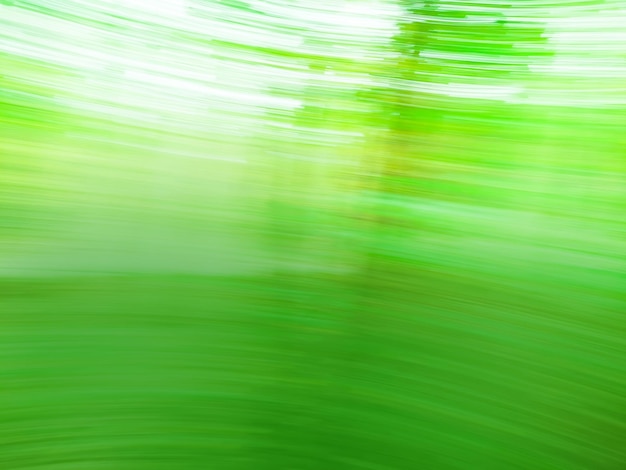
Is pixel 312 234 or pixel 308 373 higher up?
pixel 312 234

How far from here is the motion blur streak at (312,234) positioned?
0.89 meters

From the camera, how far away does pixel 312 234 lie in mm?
980

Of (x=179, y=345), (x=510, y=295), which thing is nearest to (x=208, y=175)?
(x=179, y=345)

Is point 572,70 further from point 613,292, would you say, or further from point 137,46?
point 137,46

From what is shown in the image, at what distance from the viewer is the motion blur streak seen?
891 mm

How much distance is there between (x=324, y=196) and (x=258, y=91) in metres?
0.20

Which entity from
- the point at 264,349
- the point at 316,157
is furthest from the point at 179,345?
the point at 316,157

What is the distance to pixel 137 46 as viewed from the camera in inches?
36.9

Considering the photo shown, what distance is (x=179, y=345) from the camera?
0.95m

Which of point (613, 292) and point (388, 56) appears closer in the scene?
point (613, 292)

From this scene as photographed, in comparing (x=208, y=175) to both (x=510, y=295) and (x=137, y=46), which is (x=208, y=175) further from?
(x=510, y=295)

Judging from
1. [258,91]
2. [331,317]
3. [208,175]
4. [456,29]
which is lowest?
[331,317]

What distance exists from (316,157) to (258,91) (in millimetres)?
140

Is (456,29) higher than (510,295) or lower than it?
higher
